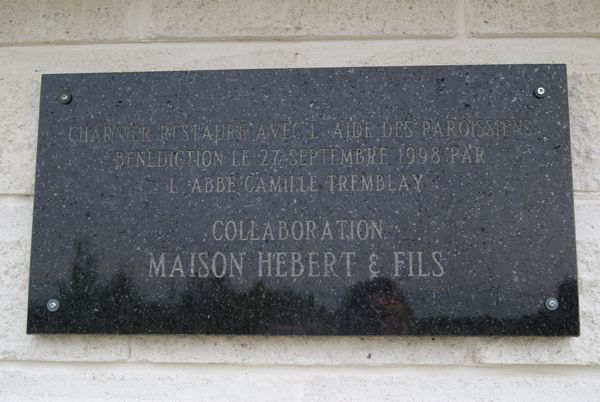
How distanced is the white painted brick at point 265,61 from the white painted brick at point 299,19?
0.04 m

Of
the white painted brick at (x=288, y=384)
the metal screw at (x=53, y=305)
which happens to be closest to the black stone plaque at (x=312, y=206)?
the metal screw at (x=53, y=305)

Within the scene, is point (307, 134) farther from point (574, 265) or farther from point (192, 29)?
point (574, 265)

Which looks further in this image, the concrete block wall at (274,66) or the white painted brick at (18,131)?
the white painted brick at (18,131)

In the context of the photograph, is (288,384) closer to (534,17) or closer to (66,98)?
(66,98)

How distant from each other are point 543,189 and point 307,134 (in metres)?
0.80

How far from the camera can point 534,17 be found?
6.64ft

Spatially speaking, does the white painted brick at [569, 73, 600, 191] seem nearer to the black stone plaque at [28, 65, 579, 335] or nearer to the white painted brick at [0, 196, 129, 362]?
the black stone plaque at [28, 65, 579, 335]

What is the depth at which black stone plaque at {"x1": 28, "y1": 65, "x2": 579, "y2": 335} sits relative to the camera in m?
1.88

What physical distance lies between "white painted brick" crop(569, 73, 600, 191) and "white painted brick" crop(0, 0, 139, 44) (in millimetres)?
1569

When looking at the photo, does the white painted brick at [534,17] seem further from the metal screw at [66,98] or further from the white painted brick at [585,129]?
the metal screw at [66,98]

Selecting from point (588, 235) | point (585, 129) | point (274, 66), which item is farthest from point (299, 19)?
point (588, 235)

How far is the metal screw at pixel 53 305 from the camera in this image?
76.5 inches

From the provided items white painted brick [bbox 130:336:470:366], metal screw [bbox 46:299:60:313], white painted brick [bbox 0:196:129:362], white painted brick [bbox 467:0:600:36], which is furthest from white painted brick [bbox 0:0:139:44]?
white painted brick [bbox 467:0:600:36]

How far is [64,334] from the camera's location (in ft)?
6.41
